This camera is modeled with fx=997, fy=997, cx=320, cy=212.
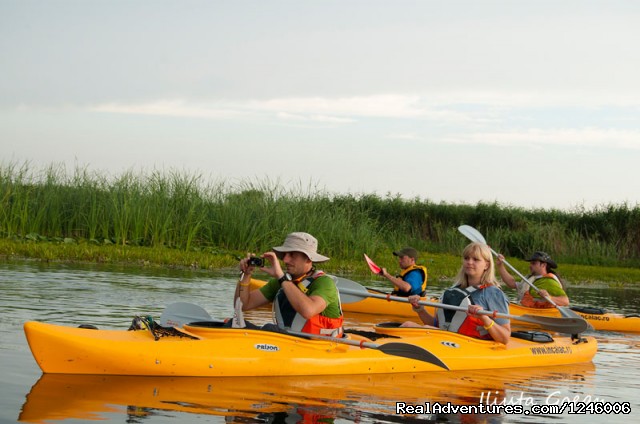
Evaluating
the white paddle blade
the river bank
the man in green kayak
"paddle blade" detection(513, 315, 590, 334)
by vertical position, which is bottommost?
the river bank

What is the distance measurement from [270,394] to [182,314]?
168 centimetres

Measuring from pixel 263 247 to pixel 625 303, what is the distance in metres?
7.51

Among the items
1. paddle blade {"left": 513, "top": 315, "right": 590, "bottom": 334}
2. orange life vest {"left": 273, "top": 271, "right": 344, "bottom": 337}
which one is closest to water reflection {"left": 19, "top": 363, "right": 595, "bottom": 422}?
orange life vest {"left": 273, "top": 271, "right": 344, "bottom": 337}

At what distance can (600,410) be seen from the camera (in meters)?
7.75

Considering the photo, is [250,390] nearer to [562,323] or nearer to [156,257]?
[562,323]

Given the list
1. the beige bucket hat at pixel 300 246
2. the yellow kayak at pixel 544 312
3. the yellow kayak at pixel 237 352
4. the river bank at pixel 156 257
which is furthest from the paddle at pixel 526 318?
the river bank at pixel 156 257

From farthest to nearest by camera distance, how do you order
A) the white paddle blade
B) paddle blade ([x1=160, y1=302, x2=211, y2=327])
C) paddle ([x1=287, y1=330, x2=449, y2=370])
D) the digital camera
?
1. paddle blade ([x1=160, y1=302, x2=211, y2=327])
2. paddle ([x1=287, y1=330, x2=449, y2=370])
3. the white paddle blade
4. the digital camera

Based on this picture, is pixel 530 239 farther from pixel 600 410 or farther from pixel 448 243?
pixel 600 410

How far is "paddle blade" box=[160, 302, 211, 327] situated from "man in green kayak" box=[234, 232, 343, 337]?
72 cm

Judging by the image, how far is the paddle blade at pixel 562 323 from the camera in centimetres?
1106

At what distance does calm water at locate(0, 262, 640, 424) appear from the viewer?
6.61 m

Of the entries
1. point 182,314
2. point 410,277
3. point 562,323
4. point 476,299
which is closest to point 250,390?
point 182,314

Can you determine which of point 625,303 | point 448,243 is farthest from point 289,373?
point 448,243

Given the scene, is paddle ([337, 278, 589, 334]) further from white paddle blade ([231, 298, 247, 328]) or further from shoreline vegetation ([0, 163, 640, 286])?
shoreline vegetation ([0, 163, 640, 286])
